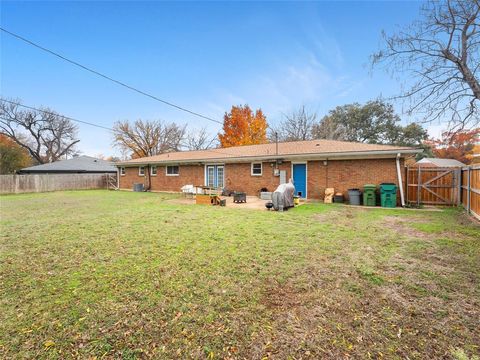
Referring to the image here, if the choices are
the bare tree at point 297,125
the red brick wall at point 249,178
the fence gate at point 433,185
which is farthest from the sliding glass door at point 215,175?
the bare tree at point 297,125

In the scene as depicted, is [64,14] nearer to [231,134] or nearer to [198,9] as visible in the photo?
[198,9]

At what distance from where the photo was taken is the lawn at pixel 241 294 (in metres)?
2.16

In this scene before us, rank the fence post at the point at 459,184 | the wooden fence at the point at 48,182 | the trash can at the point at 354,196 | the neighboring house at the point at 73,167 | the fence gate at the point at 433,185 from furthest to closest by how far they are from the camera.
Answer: the neighboring house at the point at 73,167 → the wooden fence at the point at 48,182 → the trash can at the point at 354,196 → the fence gate at the point at 433,185 → the fence post at the point at 459,184

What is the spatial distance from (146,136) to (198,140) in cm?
773

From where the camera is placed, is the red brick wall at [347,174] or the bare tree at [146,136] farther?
the bare tree at [146,136]

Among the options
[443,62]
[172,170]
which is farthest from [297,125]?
[443,62]

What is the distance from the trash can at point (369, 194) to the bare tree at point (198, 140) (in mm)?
28434

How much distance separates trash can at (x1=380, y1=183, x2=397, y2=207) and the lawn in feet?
14.4

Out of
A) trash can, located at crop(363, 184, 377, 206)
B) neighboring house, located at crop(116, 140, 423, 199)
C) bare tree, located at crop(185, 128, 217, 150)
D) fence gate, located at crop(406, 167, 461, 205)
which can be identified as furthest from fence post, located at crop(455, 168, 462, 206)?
bare tree, located at crop(185, 128, 217, 150)

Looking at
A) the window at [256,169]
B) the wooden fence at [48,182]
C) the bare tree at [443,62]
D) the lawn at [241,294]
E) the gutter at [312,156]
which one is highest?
the bare tree at [443,62]

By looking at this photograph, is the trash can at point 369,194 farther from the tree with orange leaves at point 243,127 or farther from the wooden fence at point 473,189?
the tree with orange leaves at point 243,127

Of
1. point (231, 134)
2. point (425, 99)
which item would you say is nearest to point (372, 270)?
point (425, 99)

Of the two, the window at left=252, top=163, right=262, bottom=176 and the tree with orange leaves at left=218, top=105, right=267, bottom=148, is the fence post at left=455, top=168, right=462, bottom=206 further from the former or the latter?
the tree with orange leaves at left=218, top=105, right=267, bottom=148

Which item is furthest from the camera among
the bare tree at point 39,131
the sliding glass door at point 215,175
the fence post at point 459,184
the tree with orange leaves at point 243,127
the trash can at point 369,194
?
the bare tree at point 39,131
